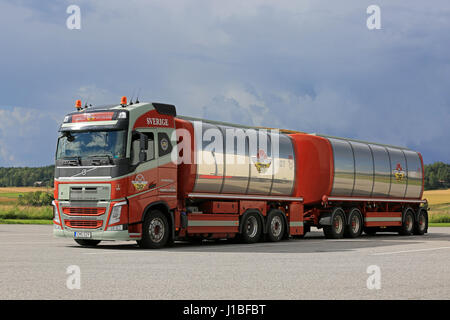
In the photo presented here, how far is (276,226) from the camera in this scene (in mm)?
21656

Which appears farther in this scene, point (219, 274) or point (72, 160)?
point (72, 160)

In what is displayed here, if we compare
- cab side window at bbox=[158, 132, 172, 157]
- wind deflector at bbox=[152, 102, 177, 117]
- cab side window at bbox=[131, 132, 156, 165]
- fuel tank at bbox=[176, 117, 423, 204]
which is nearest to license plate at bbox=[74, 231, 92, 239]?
cab side window at bbox=[131, 132, 156, 165]

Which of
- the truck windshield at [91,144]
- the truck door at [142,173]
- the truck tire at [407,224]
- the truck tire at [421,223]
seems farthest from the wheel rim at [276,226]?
the truck tire at [421,223]

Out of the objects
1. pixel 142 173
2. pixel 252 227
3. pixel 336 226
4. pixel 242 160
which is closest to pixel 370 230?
pixel 336 226

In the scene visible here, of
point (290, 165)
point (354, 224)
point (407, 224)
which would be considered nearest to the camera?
point (290, 165)

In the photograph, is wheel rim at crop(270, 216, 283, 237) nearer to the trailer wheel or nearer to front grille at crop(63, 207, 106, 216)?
the trailer wheel

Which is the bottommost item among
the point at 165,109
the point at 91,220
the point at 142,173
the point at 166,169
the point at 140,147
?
the point at 91,220

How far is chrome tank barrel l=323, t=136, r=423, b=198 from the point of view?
24.2 m

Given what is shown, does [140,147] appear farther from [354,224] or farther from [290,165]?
[354,224]

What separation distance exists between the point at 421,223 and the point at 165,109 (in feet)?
55.0

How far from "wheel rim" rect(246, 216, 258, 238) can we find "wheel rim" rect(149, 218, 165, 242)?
3.94 m

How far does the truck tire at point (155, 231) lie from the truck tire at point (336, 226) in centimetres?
800

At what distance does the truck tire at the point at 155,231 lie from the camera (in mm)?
16984
